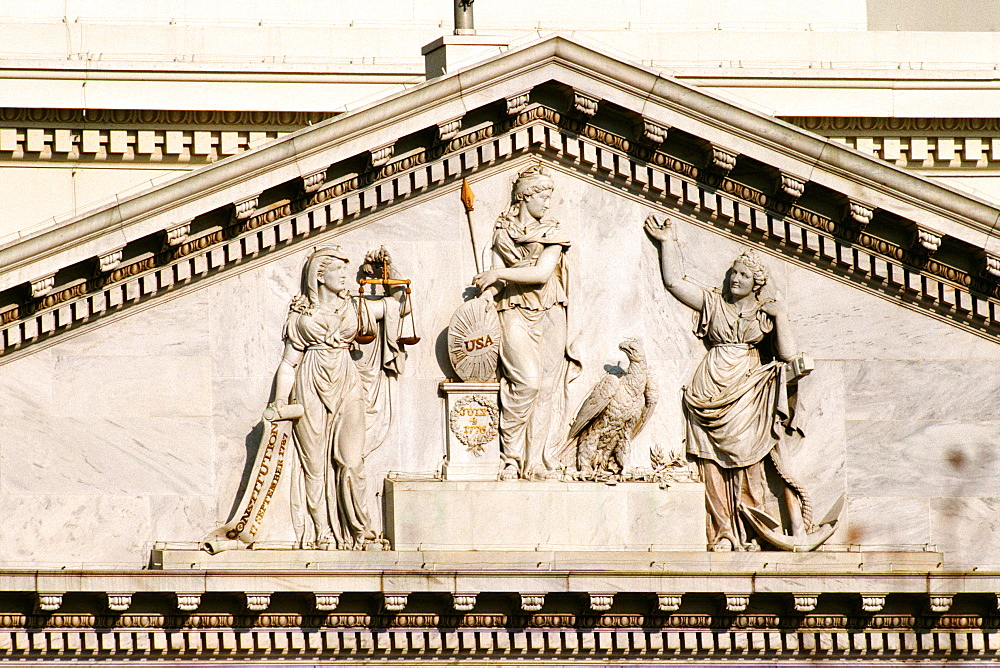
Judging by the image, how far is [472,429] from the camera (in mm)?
29281

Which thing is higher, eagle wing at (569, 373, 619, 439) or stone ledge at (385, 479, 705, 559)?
eagle wing at (569, 373, 619, 439)

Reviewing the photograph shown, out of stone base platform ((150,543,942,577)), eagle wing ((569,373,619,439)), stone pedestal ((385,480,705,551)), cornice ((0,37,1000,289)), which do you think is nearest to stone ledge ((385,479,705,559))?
stone pedestal ((385,480,705,551))

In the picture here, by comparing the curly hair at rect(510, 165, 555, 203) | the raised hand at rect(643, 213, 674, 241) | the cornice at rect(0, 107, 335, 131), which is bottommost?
the raised hand at rect(643, 213, 674, 241)

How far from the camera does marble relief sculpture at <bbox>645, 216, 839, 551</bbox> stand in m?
29.5

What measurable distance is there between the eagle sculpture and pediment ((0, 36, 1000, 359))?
2.19m

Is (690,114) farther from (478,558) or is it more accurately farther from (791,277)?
(478,558)

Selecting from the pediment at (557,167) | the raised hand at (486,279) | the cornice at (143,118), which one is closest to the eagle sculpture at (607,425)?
the raised hand at (486,279)

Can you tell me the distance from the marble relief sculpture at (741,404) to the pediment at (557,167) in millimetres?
632

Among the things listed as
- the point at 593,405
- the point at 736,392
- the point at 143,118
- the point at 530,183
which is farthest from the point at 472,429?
the point at 143,118

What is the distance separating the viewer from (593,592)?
28375 mm

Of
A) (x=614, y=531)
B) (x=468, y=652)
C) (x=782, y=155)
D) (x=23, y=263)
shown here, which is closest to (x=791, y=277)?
(x=782, y=155)

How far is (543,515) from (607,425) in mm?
1272

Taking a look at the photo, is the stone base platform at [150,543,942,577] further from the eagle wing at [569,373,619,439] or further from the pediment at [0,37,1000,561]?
the eagle wing at [569,373,619,439]

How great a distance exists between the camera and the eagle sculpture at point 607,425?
29.3m
